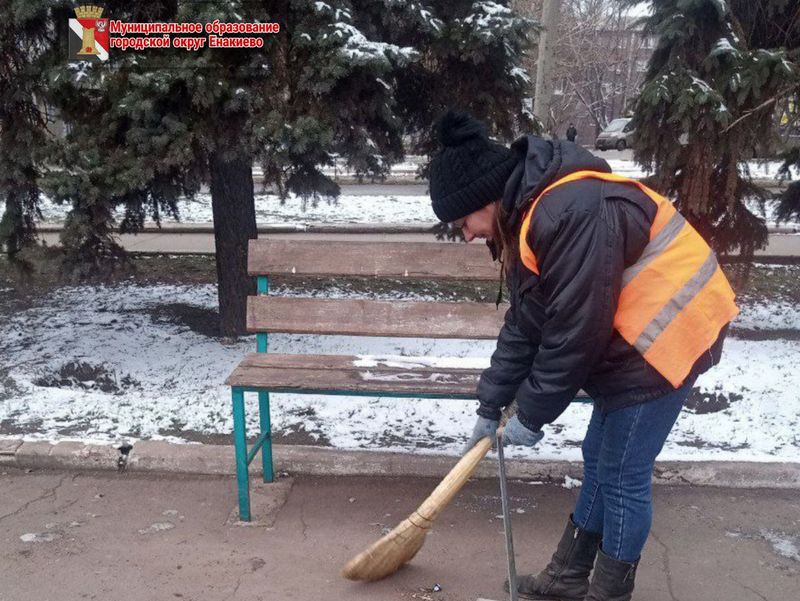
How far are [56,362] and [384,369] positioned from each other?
8.58 feet

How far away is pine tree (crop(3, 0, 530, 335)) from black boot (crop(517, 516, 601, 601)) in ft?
8.04

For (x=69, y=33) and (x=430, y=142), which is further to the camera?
(x=430, y=142)

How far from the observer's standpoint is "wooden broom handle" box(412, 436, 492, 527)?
241cm

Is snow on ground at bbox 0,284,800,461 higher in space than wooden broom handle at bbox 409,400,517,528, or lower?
lower

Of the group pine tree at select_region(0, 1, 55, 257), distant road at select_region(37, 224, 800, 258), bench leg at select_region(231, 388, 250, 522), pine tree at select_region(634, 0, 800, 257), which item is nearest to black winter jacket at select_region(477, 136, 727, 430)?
bench leg at select_region(231, 388, 250, 522)

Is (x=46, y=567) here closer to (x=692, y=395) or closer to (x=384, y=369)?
(x=384, y=369)

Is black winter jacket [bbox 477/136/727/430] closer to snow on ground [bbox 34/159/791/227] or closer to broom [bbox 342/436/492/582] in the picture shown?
broom [bbox 342/436/492/582]

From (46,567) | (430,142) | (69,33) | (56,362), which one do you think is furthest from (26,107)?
(46,567)

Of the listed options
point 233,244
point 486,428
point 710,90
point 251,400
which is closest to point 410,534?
point 486,428

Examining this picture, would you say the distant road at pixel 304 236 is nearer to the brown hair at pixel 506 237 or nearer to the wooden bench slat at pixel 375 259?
the wooden bench slat at pixel 375 259

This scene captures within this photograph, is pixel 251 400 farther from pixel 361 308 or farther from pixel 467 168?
pixel 467 168

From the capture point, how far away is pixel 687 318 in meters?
2.04

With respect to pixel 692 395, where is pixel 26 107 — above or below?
above

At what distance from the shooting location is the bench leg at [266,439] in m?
3.29
